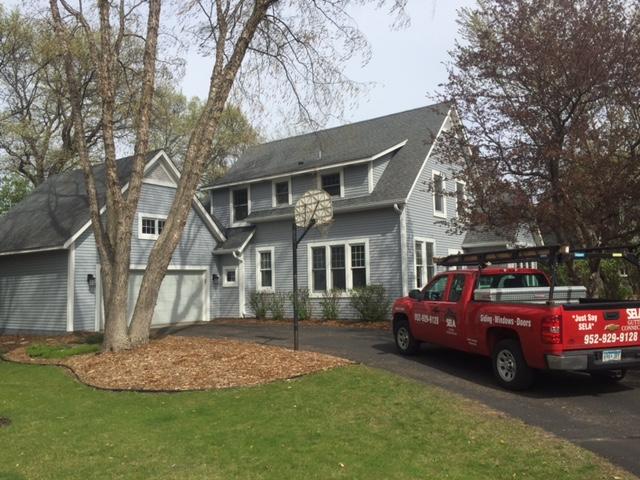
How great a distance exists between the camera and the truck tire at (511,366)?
27.5ft

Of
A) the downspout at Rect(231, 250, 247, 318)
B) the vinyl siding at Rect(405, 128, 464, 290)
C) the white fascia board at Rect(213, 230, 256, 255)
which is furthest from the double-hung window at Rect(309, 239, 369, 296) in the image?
the downspout at Rect(231, 250, 247, 318)

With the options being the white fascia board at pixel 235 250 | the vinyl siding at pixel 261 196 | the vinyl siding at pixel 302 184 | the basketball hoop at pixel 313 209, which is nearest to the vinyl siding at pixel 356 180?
the vinyl siding at pixel 302 184

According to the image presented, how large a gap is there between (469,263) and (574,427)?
12.9ft

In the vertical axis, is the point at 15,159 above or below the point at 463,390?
above

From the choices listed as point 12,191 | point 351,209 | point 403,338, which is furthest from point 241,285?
point 12,191

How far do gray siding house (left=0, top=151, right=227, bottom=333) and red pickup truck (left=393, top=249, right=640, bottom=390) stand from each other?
11.8m

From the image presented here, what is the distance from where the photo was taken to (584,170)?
1071 cm

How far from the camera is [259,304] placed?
21.7m

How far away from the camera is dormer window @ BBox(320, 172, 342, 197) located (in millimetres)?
20891

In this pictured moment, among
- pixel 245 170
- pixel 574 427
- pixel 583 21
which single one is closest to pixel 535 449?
pixel 574 427

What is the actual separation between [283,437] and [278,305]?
15.1 meters

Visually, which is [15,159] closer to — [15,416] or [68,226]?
[68,226]

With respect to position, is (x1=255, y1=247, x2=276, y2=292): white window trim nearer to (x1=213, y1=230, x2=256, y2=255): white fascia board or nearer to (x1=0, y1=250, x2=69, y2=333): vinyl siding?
(x1=213, y1=230, x2=256, y2=255): white fascia board

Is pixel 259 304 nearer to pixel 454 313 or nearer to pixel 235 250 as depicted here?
pixel 235 250
